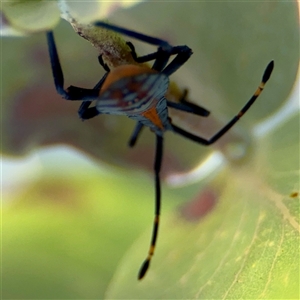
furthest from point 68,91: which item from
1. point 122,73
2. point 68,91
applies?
point 122,73

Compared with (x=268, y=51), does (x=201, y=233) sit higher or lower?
lower

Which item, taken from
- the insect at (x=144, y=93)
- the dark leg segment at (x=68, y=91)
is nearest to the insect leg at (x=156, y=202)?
the insect at (x=144, y=93)

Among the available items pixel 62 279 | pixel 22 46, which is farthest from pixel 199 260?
pixel 22 46

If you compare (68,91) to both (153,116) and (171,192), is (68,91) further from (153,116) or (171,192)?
(171,192)

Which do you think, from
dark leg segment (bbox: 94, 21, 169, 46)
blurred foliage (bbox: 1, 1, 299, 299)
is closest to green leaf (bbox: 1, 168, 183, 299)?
blurred foliage (bbox: 1, 1, 299, 299)

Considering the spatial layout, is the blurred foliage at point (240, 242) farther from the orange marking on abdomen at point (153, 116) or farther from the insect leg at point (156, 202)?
the orange marking on abdomen at point (153, 116)

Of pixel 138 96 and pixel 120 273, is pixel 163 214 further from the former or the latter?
pixel 138 96
